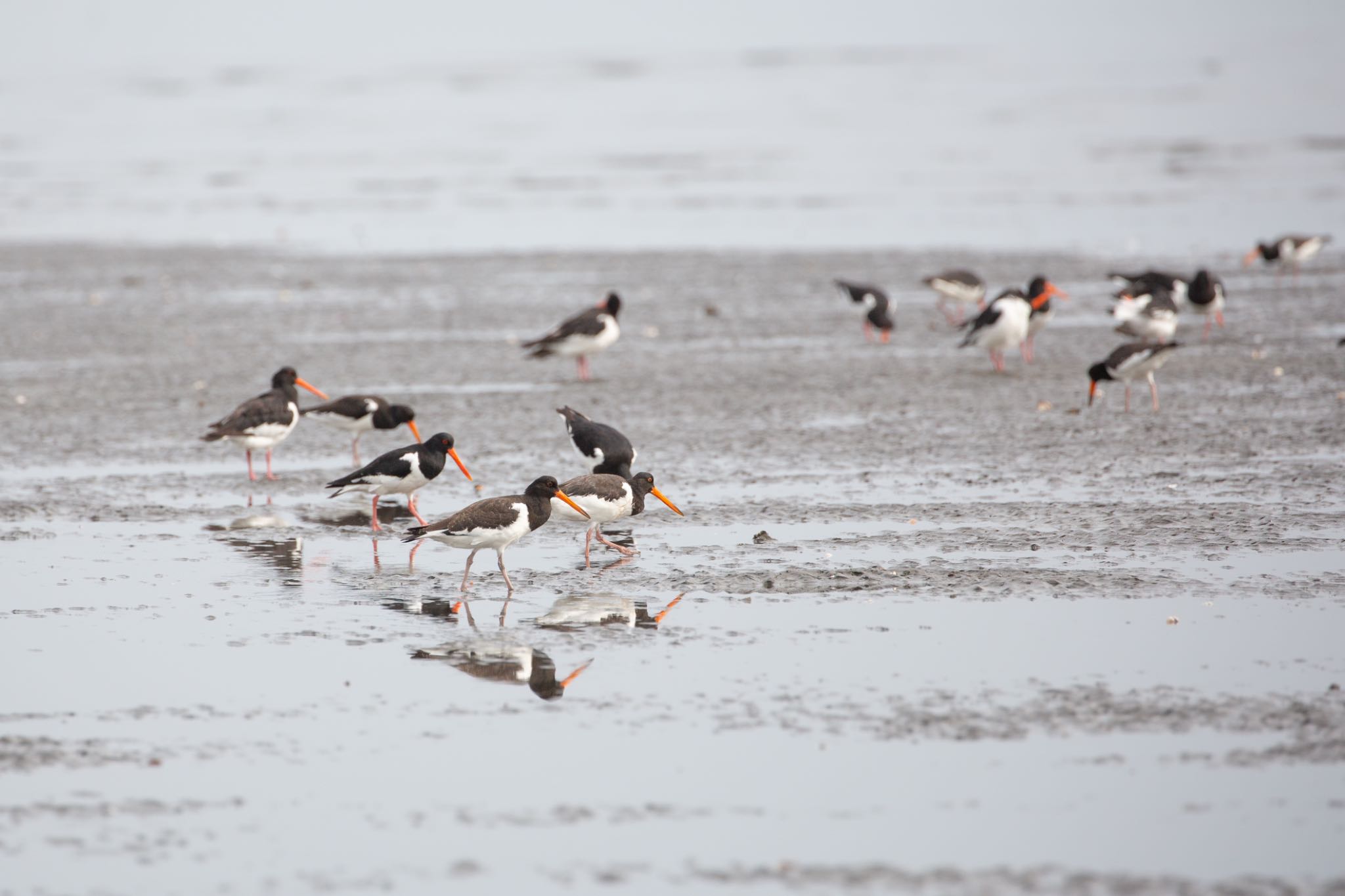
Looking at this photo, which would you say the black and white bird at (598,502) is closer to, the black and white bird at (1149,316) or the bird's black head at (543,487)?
the bird's black head at (543,487)

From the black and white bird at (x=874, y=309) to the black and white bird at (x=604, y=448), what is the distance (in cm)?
758

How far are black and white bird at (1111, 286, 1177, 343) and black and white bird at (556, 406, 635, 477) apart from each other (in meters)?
7.78

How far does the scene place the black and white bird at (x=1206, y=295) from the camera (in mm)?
18766

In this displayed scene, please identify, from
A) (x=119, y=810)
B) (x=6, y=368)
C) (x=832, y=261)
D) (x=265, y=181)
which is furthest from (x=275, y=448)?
(x=265, y=181)

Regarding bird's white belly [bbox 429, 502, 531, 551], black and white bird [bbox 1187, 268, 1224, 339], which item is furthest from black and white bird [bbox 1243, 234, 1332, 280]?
bird's white belly [bbox 429, 502, 531, 551]

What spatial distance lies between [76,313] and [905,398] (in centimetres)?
1248

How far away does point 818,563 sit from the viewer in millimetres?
10164

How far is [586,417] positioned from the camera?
47.4 feet

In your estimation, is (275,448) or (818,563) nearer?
(818,563)

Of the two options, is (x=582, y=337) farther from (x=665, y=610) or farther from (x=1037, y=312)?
(x=665, y=610)

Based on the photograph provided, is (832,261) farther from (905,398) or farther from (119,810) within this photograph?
(119,810)

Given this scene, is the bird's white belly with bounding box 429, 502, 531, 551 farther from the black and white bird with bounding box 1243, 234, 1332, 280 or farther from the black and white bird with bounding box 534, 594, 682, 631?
the black and white bird with bounding box 1243, 234, 1332, 280

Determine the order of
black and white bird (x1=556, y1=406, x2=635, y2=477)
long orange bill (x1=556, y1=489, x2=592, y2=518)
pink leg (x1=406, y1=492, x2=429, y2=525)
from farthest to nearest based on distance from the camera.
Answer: black and white bird (x1=556, y1=406, x2=635, y2=477) → pink leg (x1=406, y1=492, x2=429, y2=525) → long orange bill (x1=556, y1=489, x2=592, y2=518)

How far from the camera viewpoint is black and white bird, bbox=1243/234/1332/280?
23.4 meters
